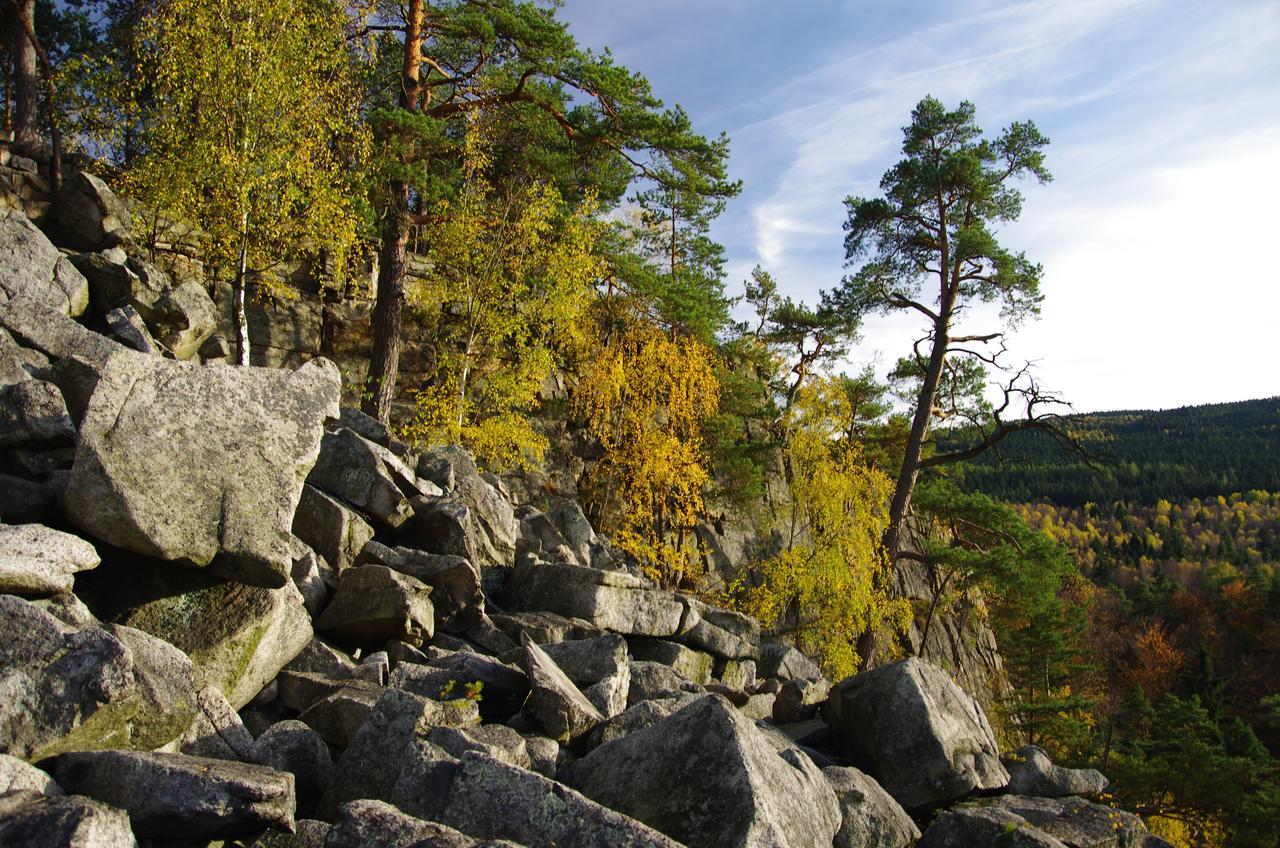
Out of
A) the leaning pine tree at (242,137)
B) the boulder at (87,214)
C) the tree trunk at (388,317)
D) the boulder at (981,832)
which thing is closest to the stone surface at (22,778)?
the boulder at (981,832)

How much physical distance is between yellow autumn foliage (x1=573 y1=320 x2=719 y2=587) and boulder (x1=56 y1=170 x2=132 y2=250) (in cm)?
1541

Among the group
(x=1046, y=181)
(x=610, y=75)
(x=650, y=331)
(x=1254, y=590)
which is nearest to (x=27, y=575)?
(x=610, y=75)

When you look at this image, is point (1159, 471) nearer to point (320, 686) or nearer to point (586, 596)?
point (586, 596)

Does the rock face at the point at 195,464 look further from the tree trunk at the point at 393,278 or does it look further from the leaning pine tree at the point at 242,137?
the tree trunk at the point at 393,278

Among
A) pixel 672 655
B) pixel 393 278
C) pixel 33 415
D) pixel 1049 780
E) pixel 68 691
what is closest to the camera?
pixel 68 691

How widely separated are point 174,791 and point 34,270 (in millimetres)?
13489

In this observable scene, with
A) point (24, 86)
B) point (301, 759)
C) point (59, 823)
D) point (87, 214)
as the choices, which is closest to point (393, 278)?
point (87, 214)

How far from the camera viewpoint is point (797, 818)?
24.1 feet

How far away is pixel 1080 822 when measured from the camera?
11.2 metres

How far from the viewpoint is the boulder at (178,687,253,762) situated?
6726mm

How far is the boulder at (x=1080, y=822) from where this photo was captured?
1064 centimetres

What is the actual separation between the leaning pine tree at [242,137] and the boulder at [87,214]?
954 millimetres

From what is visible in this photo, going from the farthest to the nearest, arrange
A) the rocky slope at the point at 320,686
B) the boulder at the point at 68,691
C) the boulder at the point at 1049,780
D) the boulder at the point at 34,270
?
the boulder at the point at 34,270, the boulder at the point at 1049,780, the rocky slope at the point at 320,686, the boulder at the point at 68,691

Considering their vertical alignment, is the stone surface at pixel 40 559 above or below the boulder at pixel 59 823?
above
